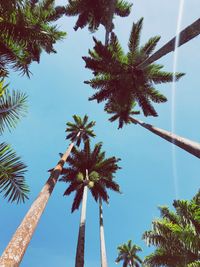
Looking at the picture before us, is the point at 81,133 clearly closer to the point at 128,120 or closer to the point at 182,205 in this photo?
the point at 128,120

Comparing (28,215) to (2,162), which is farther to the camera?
(28,215)

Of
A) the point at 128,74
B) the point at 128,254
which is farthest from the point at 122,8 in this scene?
the point at 128,254

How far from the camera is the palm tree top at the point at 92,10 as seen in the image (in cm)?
2558

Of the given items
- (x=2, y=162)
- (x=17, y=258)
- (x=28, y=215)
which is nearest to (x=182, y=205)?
(x=28, y=215)

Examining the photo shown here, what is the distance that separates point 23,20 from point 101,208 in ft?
73.4

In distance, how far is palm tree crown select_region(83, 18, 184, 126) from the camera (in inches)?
762

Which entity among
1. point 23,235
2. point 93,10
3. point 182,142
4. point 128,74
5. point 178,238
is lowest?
point 23,235

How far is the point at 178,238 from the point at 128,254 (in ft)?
101

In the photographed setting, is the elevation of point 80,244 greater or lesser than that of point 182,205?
lesser

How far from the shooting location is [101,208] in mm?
26719

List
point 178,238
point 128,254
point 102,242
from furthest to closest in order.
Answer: point 128,254 → point 102,242 → point 178,238

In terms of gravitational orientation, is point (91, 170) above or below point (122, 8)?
below

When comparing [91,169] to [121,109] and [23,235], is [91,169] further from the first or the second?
[23,235]

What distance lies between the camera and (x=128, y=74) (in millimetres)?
19453
